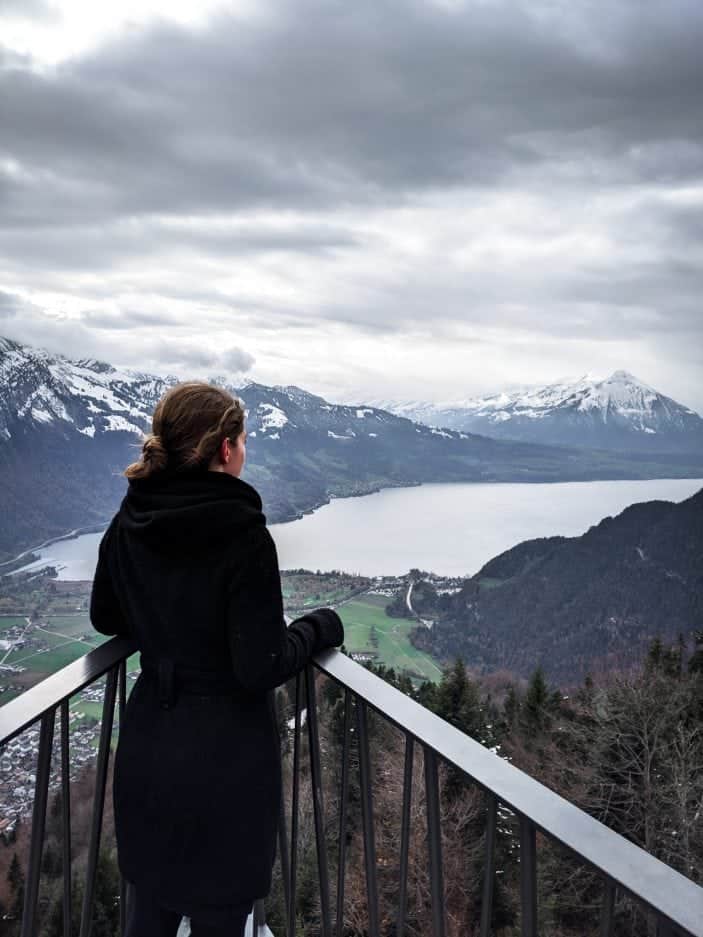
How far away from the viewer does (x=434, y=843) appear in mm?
1344

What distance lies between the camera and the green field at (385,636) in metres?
31.1

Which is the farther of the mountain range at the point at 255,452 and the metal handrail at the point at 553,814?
the mountain range at the point at 255,452

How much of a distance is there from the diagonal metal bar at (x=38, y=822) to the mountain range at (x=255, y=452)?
594mm

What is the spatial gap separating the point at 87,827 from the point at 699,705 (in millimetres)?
14625

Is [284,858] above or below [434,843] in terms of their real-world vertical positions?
below

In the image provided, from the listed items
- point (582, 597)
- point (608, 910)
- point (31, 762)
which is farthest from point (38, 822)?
point (582, 597)

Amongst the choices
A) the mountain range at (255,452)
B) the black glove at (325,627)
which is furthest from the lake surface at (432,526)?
the black glove at (325,627)

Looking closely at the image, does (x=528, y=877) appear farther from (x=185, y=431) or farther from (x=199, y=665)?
(x=185, y=431)

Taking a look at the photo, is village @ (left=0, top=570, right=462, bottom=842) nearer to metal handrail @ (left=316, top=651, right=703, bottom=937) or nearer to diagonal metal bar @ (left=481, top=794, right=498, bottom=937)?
metal handrail @ (left=316, top=651, right=703, bottom=937)

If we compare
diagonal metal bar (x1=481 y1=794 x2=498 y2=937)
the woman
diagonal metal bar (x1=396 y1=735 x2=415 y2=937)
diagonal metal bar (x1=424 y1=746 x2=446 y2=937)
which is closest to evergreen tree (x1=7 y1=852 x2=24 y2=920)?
the woman

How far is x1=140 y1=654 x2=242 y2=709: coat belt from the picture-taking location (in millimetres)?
1374

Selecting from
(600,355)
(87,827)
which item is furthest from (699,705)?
(600,355)

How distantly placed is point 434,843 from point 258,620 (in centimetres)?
58

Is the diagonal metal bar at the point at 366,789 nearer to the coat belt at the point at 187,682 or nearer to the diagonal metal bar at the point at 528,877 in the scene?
the coat belt at the point at 187,682
